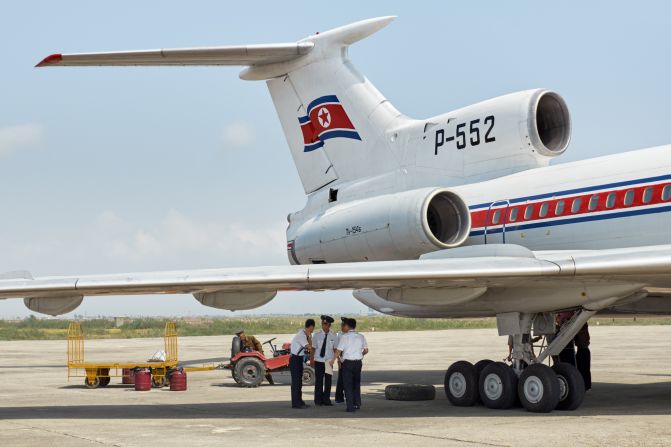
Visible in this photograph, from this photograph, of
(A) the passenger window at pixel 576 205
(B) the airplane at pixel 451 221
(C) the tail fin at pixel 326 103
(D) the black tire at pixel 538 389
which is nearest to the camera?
(B) the airplane at pixel 451 221

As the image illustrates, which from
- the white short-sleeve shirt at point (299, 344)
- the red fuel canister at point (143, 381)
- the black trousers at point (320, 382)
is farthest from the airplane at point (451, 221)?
the red fuel canister at point (143, 381)

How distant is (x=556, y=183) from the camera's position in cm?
1450

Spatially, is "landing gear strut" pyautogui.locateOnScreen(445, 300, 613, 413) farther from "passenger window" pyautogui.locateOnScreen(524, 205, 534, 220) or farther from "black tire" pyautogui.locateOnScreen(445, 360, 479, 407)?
"passenger window" pyautogui.locateOnScreen(524, 205, 534, 220)

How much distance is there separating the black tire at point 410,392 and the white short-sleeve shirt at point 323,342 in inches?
63.4

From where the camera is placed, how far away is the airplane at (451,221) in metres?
12.6

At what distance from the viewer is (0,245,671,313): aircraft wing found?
12.1 m

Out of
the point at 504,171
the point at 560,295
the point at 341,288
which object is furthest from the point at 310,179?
the point at 560,295

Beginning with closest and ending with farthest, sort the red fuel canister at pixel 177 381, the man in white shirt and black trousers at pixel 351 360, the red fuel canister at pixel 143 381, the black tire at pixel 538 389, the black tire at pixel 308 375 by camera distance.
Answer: the black tire at pixel 538 389, the man in white shirt and black trousers at pixel 351 360, the red fuel canister at pixel 177 381, the red fuel canister at pixel 143 381, the black tire at pixel 308 375

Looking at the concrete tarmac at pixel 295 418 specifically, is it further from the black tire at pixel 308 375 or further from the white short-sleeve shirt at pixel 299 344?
the white short-sleeve shirt at pixel 299 344

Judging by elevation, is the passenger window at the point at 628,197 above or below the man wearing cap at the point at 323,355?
above

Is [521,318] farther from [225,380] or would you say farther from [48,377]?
[48,377]

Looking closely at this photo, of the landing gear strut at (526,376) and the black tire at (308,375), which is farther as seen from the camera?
the black tire at (308,375)

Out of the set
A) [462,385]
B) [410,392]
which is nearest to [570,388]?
[462,385]

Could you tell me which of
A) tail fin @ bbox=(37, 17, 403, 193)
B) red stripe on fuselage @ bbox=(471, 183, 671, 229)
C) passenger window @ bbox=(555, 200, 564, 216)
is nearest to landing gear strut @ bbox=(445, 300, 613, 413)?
red stripe on fuselage @ bbox=(471, 183, 671, 229)
